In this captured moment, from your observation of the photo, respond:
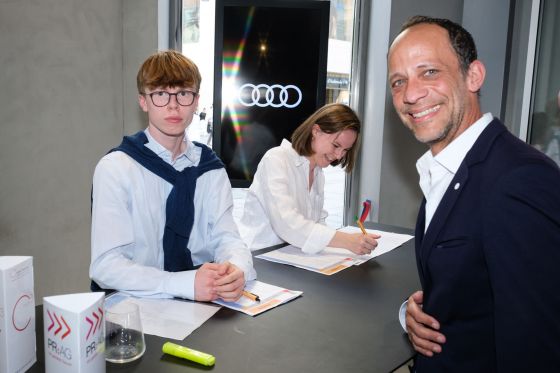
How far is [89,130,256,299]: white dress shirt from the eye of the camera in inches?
56.7

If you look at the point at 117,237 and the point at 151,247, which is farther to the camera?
the point at 151,247

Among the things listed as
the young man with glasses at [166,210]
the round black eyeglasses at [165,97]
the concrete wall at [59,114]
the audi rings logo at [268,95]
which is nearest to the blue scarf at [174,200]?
the young man with glasses at [166,210]

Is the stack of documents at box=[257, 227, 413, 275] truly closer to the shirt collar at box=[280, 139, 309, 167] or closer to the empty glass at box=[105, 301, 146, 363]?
the shirt collar at box=[280, 139, 309, 167]

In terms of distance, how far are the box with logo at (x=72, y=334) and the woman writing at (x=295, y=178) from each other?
4.26 ft

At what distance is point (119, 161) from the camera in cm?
161

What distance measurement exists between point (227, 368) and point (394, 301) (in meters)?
0.67

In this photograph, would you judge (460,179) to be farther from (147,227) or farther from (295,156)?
(295,156)

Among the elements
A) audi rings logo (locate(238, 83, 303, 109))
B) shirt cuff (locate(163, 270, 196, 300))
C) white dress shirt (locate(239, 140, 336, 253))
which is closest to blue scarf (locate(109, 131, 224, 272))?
shirt cuff (locate(163, 270, 196, 300))

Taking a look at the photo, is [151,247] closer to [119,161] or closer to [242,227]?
[119,161]

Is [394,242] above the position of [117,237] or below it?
below

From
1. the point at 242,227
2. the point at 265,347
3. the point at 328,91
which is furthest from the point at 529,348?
the point at 328,91

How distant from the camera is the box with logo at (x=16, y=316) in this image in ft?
3.08

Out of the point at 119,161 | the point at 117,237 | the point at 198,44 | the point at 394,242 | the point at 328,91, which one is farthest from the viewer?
the point at 328,91

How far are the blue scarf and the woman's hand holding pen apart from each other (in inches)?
26.2
